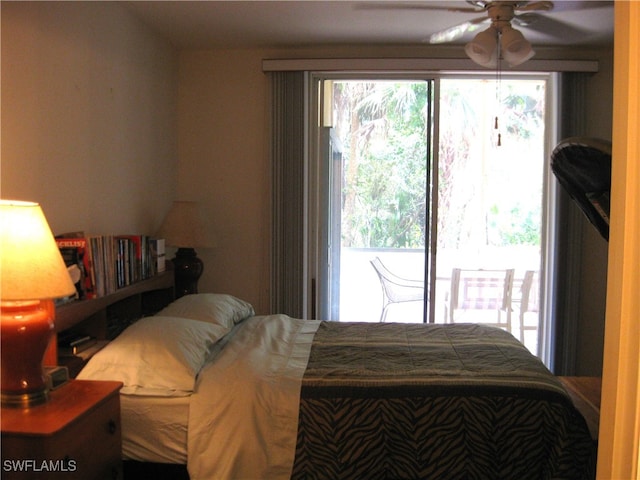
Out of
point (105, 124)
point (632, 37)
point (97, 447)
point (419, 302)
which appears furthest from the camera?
point (419, 302)

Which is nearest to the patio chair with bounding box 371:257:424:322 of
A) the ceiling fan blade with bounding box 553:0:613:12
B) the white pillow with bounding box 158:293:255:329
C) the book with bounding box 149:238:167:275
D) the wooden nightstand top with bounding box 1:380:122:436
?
the white pillow with bounding box 158:293:255:329

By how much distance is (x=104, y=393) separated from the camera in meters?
1.81

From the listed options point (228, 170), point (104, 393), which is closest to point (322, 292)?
point (228, 170)

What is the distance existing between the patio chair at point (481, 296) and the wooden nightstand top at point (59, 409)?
3803 millimetres

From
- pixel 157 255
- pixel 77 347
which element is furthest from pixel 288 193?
pixel 77 347

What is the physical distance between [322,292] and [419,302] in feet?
2.85

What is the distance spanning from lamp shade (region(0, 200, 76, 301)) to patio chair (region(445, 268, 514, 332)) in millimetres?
4030

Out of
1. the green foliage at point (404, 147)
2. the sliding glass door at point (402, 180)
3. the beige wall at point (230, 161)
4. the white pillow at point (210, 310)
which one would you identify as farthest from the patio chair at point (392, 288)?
the white pillow at point (210, 310)

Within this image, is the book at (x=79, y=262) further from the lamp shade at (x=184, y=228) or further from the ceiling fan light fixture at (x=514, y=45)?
the ceiling fan light fixture at (x=514, y=45)

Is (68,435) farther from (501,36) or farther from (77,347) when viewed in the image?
(501,36)

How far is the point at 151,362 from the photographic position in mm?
2102

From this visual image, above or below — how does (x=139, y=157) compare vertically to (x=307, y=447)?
above

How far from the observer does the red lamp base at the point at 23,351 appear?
1636 millimetres

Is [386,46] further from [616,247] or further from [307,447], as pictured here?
[616,247]
